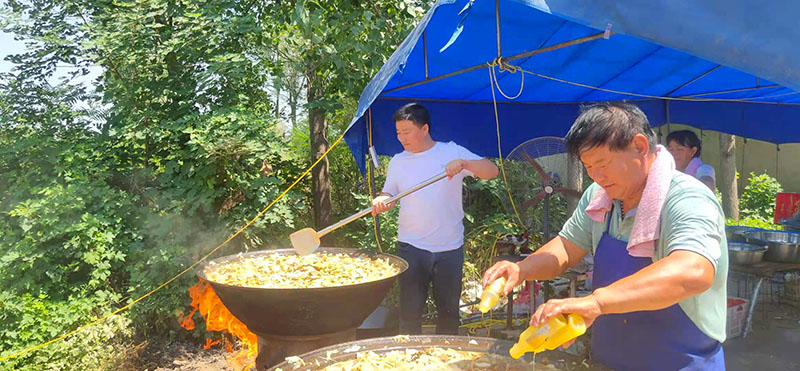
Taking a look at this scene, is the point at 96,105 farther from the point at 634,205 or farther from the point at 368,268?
the point at 634,205

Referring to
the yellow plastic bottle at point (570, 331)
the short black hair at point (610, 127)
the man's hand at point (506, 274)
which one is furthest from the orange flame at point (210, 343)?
the short black hair at point (610, 127)

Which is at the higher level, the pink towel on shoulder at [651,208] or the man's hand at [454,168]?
the man's hand at [454,168]

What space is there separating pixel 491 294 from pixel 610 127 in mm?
701

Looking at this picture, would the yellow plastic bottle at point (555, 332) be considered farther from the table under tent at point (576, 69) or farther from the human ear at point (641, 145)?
the table under tent at point (576, 69)

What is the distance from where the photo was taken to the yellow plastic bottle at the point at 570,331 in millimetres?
1364

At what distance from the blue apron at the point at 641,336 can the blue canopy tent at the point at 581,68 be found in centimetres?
74

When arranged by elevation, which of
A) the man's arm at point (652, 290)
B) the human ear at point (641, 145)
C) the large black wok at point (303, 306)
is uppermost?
the human ear at point (641, 145)

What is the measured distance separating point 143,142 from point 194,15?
4.85ft

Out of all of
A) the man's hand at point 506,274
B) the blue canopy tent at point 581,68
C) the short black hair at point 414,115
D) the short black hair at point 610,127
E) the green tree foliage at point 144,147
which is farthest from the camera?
the green tree foliage at point 144,147

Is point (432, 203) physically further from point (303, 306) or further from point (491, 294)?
point (491, 294)

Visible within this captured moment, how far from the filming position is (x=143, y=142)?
18.0 ft

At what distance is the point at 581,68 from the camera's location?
4.38 metres

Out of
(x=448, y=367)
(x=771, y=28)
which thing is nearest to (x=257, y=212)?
(x=448, y=367)

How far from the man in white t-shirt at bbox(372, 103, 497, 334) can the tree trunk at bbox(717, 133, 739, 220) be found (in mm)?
7145
